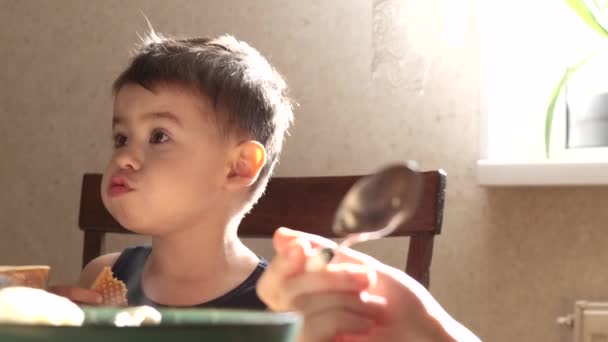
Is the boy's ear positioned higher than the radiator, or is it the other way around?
the boy's ear

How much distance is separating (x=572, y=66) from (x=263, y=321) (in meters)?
1.41

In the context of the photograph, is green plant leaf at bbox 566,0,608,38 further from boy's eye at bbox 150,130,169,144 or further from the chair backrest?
boy's eye at bbox 150,130,169,144

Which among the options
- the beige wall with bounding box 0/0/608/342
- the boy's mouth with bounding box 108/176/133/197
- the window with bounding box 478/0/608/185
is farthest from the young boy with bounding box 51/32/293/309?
the window with bounding box 478/0/608/185

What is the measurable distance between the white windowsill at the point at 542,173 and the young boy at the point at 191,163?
49 centimetres

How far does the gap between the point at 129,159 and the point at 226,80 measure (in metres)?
0.17

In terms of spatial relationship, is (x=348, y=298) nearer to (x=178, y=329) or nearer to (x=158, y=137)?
(x=178, y=329)

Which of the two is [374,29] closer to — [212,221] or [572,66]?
[572,66]

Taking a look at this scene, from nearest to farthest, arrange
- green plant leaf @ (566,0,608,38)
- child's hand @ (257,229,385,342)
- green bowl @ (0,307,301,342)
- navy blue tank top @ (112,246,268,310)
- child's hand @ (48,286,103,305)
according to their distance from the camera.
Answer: green bowl @ (0,307,301,342) → child's hand @ (257,229,385,342) → child's hand @ (48,286,103,305) → navy blue tank top @ (112,246,268,310) → green plant leaf @ (566,0,608,38)

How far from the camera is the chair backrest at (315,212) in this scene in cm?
97

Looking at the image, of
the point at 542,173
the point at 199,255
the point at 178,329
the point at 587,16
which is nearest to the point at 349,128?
Result: the point at 542,173

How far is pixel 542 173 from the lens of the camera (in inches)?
56.8

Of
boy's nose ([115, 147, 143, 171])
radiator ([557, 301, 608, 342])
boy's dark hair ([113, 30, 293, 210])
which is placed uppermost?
boy's dark hair ([113, 30, 293, 210])

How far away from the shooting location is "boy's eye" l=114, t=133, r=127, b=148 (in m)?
1.06

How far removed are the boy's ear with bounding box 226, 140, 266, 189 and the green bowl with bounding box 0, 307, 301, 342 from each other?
777 millimetres
